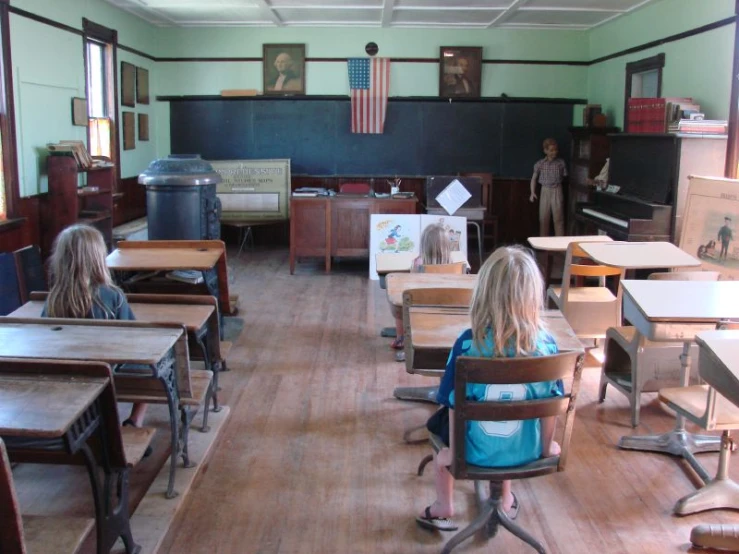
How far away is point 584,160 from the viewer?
8812 mm

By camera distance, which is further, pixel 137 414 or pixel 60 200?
pixel 60 200

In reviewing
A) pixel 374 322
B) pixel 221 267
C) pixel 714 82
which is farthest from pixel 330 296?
pixel 714 82

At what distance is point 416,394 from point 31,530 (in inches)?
97.7

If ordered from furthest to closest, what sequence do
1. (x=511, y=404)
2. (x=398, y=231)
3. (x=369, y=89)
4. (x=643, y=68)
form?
(x=369, y=89) → (x=643, y=68) → (x=398, y=231) → (x=511, y=404)

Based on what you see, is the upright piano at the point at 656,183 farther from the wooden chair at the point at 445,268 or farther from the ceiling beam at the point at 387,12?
the ceiling beam at the point at 387,12

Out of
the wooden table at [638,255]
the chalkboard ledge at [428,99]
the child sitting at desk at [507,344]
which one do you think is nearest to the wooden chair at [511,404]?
the child sitting at desk at [507,344]

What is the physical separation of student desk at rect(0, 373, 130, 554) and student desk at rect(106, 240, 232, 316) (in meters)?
2.00

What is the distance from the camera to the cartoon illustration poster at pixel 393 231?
7.57 metres

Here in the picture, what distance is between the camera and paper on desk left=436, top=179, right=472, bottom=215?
27.0 ft

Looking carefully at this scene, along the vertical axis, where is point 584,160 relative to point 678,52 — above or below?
below

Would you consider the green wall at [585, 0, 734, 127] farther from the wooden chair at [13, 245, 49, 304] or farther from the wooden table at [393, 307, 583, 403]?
the wooden chair at [13, 245, 49, 304]

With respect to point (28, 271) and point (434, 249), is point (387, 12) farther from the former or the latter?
point (28, 271)

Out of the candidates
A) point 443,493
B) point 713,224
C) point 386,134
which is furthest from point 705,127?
point 386,134

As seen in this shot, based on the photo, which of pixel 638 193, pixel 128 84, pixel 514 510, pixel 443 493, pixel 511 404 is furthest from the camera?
pixel 128 84
